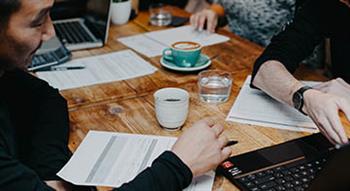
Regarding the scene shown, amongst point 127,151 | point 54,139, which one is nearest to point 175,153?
point 127,151

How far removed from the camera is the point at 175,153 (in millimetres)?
1073

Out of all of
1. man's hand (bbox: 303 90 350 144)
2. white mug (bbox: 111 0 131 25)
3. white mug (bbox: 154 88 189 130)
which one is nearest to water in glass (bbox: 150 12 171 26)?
white mug (bbox: 111 0 131 25)

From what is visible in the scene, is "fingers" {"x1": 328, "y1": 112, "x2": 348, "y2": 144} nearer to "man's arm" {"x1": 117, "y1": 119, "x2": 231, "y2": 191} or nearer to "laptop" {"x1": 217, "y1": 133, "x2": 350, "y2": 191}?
"laptop" {"x1": 217, "y1": 133, "x2": 350, "y2": 191}

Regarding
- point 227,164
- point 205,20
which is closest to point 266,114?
point 227,164

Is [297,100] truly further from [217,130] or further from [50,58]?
[50,58]

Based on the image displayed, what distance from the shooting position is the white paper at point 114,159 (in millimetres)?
1078

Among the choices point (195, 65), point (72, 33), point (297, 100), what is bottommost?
point (72, 33)

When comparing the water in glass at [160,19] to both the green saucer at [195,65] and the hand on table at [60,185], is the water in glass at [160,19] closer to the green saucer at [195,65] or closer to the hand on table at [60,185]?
the green saucer at [195,65]

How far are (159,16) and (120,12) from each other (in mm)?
176

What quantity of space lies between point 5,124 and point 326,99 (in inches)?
29.0

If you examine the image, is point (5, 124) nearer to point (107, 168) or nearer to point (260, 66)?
point (107, 168)

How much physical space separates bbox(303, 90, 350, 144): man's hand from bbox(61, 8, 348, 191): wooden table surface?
0.09 m

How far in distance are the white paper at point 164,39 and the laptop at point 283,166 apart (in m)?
0.80

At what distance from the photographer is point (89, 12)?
Answer: 7.22 feet
